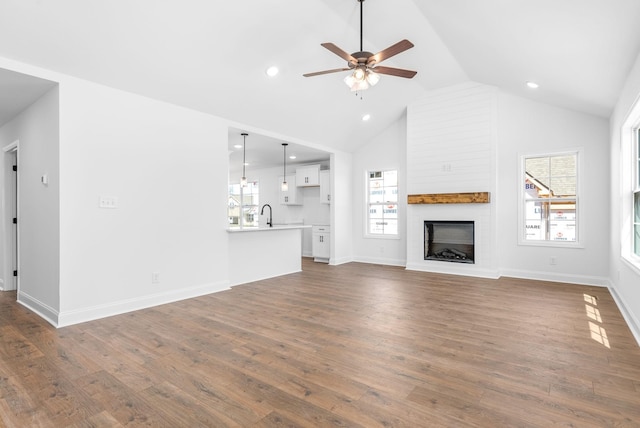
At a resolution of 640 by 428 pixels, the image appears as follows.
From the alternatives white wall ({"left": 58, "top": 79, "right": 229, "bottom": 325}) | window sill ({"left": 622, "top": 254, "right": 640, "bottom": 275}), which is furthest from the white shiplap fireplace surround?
white wall ({"left": 58, "top": 79, "right": 229, "bottom": 325})

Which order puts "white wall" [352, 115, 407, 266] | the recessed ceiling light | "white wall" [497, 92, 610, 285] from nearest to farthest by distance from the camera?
1. the recessed ceiling light
2. "white wall" [497, 92, 610, 285]
3. "white wall" [352, 115, 407, 266]

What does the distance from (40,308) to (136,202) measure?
5.12 ft

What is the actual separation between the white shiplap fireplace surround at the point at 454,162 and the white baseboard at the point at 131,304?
4.08 m

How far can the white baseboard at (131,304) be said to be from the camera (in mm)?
3594

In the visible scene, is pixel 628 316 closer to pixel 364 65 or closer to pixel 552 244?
pixel 552 244

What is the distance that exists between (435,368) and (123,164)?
3.87 metres

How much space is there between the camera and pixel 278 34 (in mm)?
3975

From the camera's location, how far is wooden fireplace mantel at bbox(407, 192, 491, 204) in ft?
20.1

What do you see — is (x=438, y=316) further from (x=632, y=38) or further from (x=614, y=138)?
(x=614, y=138)

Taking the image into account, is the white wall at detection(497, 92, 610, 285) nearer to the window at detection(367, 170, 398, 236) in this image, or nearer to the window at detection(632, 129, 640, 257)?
the window at detection(632, 129, 640, 257)

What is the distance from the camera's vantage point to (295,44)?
4.23 meters

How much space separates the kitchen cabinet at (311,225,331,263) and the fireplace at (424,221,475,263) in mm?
2325

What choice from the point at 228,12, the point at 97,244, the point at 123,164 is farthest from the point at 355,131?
the point at 97,244

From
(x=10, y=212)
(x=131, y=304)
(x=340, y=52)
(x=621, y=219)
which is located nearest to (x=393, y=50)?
(x=340, y=52)
